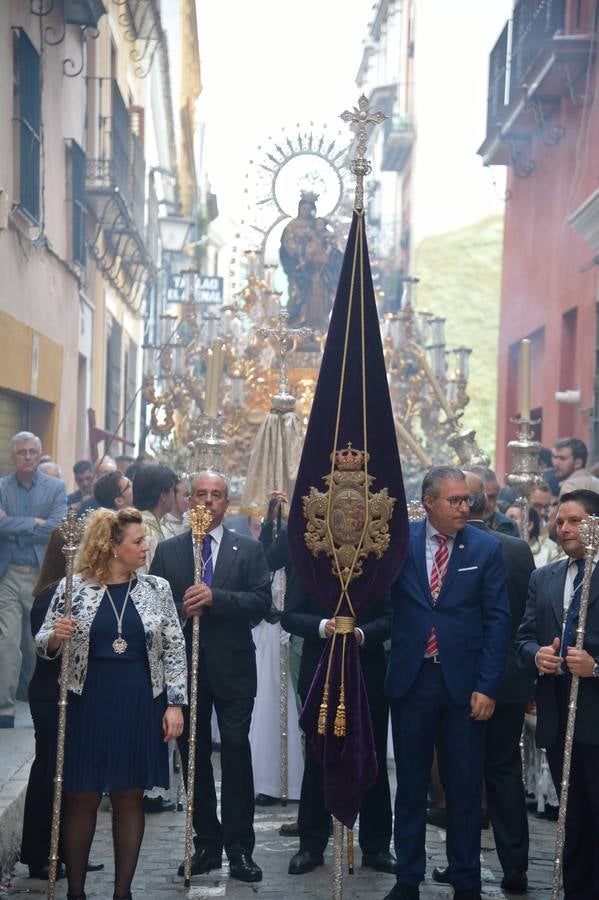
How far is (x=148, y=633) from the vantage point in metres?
5.73

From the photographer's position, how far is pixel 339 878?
227 inches

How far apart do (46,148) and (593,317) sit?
5441 mm

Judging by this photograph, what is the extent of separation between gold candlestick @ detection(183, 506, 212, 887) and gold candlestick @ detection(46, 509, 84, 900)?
2.22 feet

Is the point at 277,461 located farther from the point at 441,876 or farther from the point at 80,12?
the point at 80,12

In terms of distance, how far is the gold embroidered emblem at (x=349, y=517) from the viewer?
6.13m

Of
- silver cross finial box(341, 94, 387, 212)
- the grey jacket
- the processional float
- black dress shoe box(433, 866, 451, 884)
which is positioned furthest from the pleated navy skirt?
the grey jacket

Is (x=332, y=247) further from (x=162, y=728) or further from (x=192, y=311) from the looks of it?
(x=162, y=728)

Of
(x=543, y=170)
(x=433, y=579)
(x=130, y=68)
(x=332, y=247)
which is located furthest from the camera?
(x=130, y=68)

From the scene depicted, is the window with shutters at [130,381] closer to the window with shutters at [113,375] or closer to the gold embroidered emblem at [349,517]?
the window with shutters at [113,375]

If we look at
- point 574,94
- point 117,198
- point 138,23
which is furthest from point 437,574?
point 138,23

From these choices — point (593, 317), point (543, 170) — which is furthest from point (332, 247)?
point (593, 317)

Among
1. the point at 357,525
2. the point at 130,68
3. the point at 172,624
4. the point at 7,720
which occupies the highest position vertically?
the point at 130,68

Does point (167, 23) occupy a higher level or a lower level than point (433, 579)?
higher

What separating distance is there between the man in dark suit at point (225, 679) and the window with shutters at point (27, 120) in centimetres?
579
